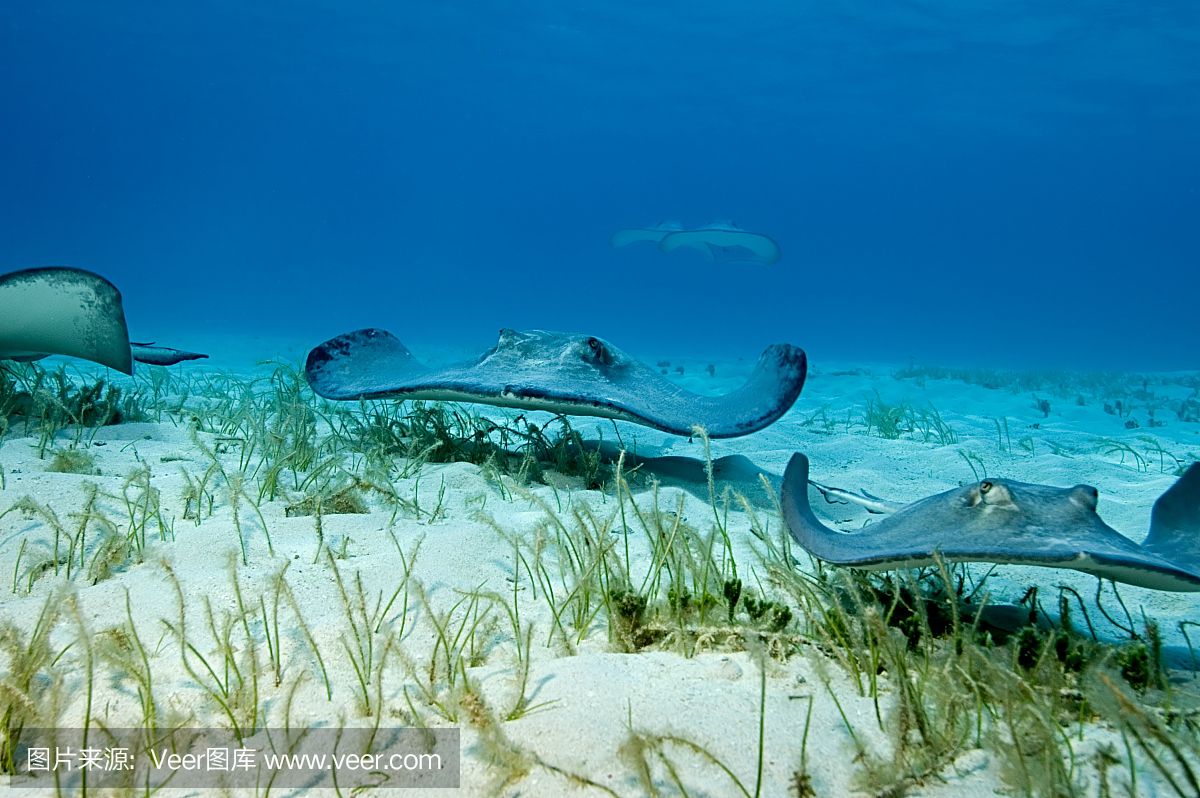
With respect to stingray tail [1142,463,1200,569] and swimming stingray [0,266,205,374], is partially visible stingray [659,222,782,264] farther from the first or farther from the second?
stingray tail [1142,463,1200,569]

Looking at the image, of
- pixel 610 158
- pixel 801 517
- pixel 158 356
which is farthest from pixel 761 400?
pixel 610 158

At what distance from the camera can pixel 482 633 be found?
217 centimetres

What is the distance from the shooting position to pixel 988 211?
123625 millimetres

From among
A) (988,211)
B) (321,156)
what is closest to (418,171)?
(321,156)

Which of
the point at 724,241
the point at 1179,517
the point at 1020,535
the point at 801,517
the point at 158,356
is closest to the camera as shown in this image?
the point at 1020,535

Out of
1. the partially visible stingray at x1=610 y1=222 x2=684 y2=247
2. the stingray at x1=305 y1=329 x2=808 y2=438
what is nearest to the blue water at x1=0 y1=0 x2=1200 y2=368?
the partially visible stingray at x1=610 y1=222 x2=684 y2=247

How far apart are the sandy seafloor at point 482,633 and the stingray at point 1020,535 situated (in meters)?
0.35

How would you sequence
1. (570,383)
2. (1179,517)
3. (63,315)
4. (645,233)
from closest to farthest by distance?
(1179,517)
(63,315)
(570,383)
(645,233)

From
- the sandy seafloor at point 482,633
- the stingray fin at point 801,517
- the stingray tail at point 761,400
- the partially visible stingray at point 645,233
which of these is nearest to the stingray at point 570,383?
the stingray tail at point 761,400

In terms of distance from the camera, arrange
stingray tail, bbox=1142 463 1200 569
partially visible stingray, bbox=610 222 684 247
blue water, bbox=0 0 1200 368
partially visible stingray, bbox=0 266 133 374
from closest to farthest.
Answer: stingray tail, bbox=1142 463 1200 569
partially visible stingray, bbox=0 266 133 374
partially visible stingray, bbox=610 222 684 247
blue water, bbox=0 0 1200 368

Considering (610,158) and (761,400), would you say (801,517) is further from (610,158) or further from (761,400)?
(610,158)

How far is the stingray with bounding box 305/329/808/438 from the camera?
387cm

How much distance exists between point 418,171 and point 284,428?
14205 centimetres

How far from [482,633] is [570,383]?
7.29ft
